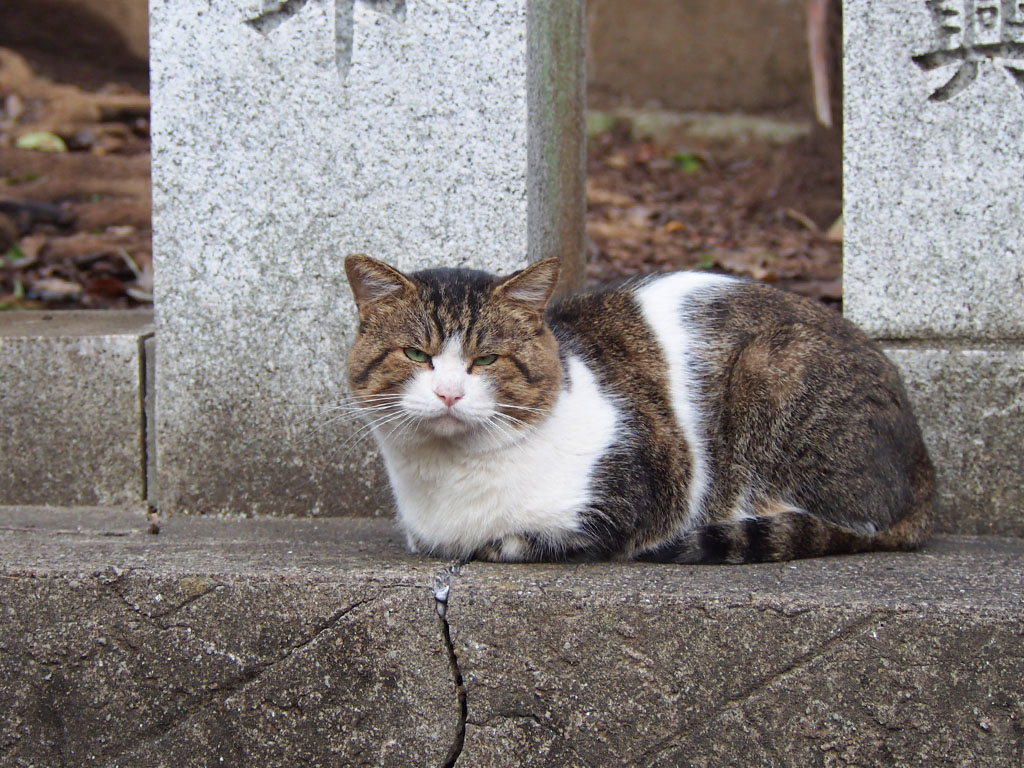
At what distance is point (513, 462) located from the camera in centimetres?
247

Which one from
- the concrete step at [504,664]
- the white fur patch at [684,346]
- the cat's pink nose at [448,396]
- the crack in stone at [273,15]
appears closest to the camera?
the concrete step at [504,664]

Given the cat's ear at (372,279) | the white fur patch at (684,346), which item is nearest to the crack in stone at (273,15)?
the cat's ear at (372,279)

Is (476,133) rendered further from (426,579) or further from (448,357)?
(426,579)

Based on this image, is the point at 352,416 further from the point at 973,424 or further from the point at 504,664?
the point at 973,424

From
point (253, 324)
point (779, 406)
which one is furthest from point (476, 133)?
point (779, 406)

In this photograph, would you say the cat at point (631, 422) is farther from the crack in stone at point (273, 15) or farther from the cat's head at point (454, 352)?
the crack in stone at point (273, 15)

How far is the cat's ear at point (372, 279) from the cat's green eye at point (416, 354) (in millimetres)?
150

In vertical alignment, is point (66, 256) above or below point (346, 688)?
above

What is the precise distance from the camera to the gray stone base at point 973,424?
2941 millimetres

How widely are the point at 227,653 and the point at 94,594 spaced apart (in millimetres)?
313

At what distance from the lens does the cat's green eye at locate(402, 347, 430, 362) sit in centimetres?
240

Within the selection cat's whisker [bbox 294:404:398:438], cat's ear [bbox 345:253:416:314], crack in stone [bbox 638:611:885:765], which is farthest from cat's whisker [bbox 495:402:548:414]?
crack in stone [bbox 638:611:885:765]

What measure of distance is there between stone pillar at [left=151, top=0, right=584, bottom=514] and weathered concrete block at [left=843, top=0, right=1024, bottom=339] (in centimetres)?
89

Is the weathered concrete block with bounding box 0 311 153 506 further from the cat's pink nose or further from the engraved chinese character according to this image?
the engraved chinese character
